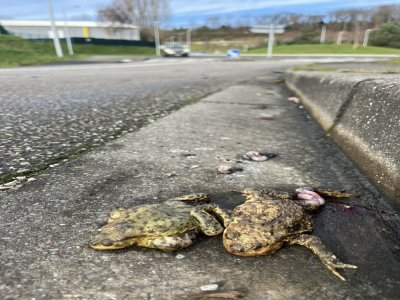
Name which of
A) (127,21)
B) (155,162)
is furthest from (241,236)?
(127,21)

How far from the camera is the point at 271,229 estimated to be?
5.27ft

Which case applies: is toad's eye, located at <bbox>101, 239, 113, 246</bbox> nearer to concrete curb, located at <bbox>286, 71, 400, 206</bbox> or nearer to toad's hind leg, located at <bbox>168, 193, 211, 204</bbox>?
toad's hind leg, located at <bbox>168, 193, 211, 204</bbox>

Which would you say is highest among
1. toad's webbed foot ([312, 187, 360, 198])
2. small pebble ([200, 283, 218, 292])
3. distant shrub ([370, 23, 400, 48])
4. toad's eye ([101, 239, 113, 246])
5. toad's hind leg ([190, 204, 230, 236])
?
toad's eye ([101, 239, 113, 246])

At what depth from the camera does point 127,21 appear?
83062 mm

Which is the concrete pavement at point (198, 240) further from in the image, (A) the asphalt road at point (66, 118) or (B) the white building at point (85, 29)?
(B) the white building at point (85, 29)

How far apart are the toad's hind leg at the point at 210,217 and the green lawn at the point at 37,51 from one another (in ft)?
65.7

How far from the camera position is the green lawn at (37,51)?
71.0ft

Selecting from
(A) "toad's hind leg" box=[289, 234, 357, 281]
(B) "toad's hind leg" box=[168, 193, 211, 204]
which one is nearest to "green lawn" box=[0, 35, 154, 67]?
(B) "toad's hind leg" box=[168, 193, 211, 204]

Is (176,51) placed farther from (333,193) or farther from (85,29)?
(85,29)

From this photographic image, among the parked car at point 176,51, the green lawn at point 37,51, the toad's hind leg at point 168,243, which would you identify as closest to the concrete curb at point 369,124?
the toad's hind leg at point 168,243

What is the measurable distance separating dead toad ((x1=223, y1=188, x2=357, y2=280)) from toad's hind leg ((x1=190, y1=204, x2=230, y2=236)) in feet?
0.19

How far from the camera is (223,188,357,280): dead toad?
4.98 ft

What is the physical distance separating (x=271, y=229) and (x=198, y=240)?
1.12ft

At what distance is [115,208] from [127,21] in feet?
290
